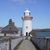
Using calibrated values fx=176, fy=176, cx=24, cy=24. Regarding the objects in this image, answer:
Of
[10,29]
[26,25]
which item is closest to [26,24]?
[26,25]

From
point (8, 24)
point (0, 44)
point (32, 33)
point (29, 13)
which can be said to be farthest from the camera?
point (8, 24)

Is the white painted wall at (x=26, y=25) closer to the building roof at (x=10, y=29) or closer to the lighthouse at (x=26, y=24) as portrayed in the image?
the lighthouse at (x=26, y=24)

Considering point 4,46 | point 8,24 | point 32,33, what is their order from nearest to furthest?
point 4,46 → point 32,33 → point 8,24

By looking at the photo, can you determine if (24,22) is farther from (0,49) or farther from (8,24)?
(0,49)

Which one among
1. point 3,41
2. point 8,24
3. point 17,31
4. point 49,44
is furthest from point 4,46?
point 8,24

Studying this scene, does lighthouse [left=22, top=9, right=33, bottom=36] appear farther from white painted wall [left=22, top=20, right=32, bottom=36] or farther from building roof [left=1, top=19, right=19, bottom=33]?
building roof [left=1, top=19, right=19, bottom=33]

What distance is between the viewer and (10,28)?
6084 centimetres

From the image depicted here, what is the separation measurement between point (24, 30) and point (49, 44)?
41.6m

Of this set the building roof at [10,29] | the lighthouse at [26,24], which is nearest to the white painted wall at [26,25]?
the lighthouse at [26,24]

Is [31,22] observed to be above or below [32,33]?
above

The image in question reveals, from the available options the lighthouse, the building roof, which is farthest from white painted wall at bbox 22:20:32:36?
the building roof

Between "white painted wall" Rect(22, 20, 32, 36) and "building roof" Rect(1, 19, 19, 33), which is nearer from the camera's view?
"white painted wall" Rect(22, 20, 32, 36)

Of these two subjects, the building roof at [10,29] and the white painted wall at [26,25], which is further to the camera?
the building roof at [10,29]

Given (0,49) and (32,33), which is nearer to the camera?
(0,49)
